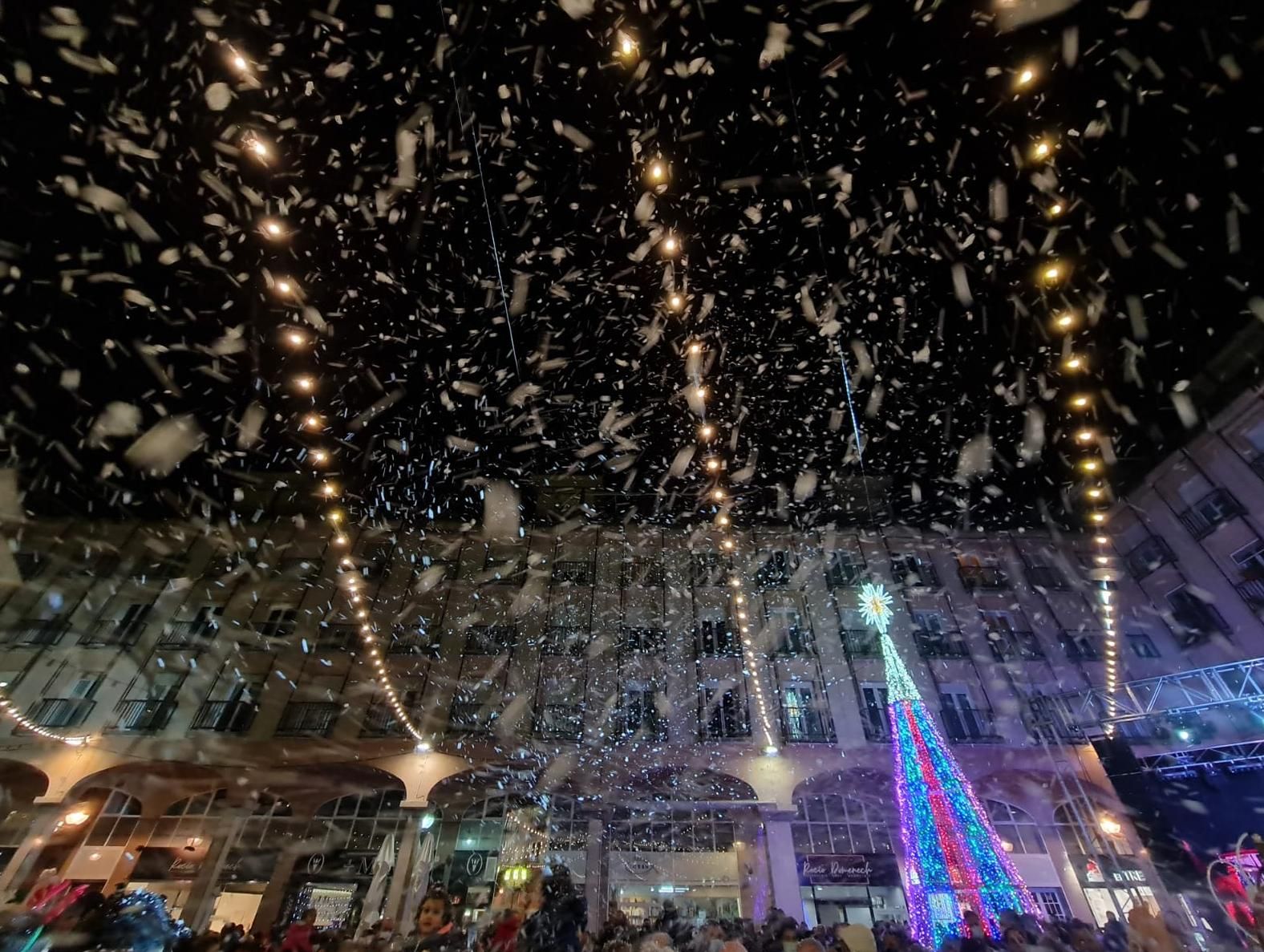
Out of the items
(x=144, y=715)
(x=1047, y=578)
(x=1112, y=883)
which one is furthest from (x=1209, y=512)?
(x=144, y=715)

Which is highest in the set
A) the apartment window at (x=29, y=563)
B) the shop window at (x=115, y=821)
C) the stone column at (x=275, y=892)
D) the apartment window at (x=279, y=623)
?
the apartment window at (x=29, y=563)

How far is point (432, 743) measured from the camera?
12984 millimetres

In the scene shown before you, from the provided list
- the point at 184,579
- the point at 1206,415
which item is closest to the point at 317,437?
the point at 184,579

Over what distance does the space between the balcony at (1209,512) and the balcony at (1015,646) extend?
489 centimetres

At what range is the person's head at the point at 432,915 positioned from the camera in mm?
5840

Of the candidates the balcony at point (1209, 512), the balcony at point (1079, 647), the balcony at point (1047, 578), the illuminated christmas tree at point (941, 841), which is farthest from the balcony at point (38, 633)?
the balcony at point (1209, 512)

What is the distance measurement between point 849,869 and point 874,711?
3388 millimetres

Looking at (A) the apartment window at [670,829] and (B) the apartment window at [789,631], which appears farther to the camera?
(B) the apartment window at [789,631]

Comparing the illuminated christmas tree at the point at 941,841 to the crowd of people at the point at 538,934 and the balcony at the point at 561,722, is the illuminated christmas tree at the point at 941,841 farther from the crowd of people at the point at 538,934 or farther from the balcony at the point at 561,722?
the balcony at the point at 561,722

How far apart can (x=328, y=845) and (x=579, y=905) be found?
9495 millimetres

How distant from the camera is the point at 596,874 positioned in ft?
40.7

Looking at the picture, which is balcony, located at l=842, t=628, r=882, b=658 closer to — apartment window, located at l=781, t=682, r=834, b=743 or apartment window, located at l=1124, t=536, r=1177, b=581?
apartment window, located at l=781, t=682, r=834, b=743

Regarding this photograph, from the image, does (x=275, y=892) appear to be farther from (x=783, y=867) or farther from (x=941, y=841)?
(x=941, y=841)

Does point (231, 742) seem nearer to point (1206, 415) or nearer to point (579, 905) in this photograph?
point (579, 905)
